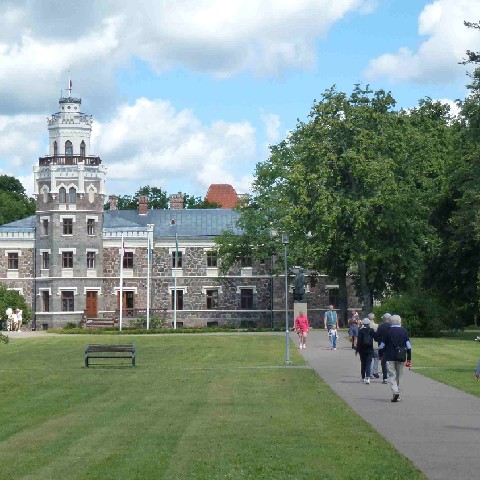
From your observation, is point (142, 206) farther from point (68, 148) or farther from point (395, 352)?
point (395, 352)

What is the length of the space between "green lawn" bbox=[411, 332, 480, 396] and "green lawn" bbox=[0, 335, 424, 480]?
3530 millimetres

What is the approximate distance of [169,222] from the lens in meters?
89.8

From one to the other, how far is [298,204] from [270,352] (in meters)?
21.8

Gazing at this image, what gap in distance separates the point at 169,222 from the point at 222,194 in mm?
52737

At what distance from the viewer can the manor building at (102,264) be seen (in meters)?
83.6

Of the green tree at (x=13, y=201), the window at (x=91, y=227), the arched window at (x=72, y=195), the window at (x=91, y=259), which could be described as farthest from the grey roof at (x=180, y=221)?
the green tree at (x=13, y=201)

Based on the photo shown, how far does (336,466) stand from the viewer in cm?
1392

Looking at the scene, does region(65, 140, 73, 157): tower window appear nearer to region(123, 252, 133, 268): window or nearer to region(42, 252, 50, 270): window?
region(42, 252, 50, 270): window

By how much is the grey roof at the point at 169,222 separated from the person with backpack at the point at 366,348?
57747 millimetres

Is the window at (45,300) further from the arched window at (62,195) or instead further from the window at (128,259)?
the arched window at (62,195)

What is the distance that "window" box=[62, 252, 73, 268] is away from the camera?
276 feet

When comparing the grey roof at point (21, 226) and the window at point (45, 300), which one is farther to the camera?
the grey roof at point (21, 226)

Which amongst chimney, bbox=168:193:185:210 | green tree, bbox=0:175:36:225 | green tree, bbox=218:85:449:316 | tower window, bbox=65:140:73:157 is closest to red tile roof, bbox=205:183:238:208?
green tree, bbox=0:175:36:225

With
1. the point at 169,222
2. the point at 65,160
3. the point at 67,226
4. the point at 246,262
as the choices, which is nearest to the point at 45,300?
the point at 67,226
